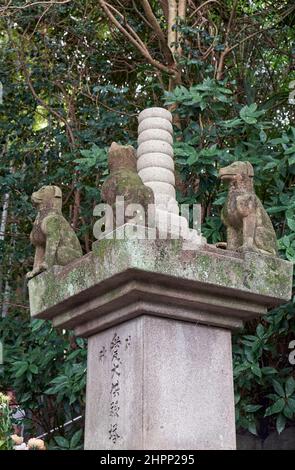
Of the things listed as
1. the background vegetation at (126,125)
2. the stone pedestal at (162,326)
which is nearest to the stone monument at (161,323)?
the stone pedestal at (162,326)

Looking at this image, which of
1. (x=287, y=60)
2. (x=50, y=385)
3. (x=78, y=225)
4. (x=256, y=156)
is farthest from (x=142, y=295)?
(x=287, y=60)

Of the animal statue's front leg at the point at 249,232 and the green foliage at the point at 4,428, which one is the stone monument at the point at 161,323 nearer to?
the animal statue's front leg at the point at 249,232

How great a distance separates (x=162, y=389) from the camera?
3.94 m

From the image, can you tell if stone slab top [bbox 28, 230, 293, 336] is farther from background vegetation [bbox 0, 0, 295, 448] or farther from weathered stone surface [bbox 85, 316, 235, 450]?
background vegetation [bbox 0, 0, 295, 448]

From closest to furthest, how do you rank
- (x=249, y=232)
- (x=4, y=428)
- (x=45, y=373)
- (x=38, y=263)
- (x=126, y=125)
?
(x=249, y=232) < (x=4, y=428) < (x=38, y=263) < (x=45, y=373) < (x=126, y=125)

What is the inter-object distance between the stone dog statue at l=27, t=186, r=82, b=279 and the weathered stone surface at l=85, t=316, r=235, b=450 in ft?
1.81

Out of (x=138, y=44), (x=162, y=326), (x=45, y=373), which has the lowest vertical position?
(x=162, y=326)

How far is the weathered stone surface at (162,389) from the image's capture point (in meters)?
3.90

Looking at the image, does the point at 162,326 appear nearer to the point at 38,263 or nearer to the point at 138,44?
the point at 38,263

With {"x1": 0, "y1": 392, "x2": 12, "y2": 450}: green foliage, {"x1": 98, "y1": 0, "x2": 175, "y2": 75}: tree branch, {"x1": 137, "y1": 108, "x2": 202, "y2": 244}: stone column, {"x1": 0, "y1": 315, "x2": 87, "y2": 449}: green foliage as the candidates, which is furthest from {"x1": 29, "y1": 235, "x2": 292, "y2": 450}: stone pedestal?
{"x1": 98, "y1": 0, "x2": 175, "y2": 75}: tree branch

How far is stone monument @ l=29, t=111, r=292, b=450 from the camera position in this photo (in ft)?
12.7

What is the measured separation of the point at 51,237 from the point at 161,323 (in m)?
0.93

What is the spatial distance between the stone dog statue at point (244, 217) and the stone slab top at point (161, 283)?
170 millimetres

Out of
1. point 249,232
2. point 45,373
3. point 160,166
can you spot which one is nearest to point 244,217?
point 249,232
